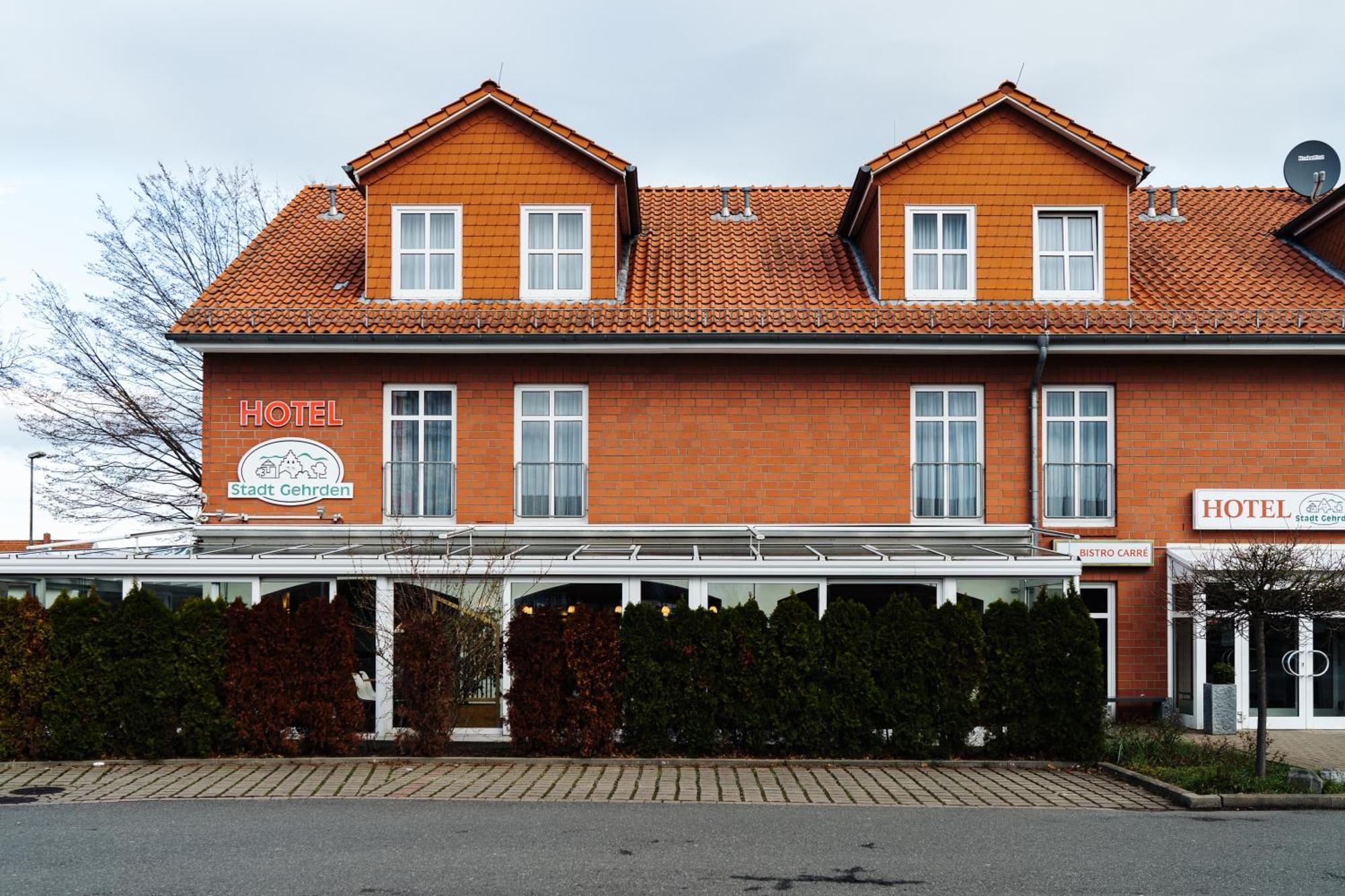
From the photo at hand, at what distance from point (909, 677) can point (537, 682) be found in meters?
→ 4.27

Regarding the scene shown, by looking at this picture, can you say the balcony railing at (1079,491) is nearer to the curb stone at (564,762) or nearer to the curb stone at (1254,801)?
the curb stone at (564,762)

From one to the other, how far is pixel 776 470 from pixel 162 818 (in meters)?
9.92

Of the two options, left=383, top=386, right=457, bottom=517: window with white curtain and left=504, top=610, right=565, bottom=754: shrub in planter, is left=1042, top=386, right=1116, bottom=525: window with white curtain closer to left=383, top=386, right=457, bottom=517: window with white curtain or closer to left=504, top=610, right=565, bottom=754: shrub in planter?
left=504, top=610, right=565, bottom=754: shrub in planter

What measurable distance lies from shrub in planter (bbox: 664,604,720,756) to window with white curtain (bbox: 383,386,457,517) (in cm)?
523

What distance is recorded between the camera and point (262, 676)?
1390 cm

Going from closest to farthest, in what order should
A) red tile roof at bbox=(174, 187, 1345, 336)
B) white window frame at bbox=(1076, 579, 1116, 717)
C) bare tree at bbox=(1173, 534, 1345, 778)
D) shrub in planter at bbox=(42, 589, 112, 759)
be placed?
bare tree at bbox=(1173, 534, 1345, 778), shrub in planter at bbox=(42, 589, 112, 759), red tile roof at bbox=(174, 187, 1345, 336), white window frame at bbox=(1076, 579, 1116, 717)

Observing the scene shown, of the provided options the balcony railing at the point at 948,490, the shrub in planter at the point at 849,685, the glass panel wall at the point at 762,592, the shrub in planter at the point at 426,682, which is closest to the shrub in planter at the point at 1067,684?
the shrub in planter at the point at 849,685

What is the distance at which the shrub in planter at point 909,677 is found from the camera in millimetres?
14031

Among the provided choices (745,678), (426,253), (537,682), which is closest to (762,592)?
(745,678)

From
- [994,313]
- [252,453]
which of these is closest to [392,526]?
[252,453]

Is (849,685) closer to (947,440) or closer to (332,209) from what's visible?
(947,440)

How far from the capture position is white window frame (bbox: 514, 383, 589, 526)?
17.9m

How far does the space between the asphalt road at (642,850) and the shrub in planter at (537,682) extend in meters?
2.76

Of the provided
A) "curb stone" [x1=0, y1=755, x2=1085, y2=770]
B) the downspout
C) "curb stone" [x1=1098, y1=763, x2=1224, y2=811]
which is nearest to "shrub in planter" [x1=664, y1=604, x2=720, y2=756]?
"curb stone" [x1=0, y1=755, x2=1085, y2=770]
